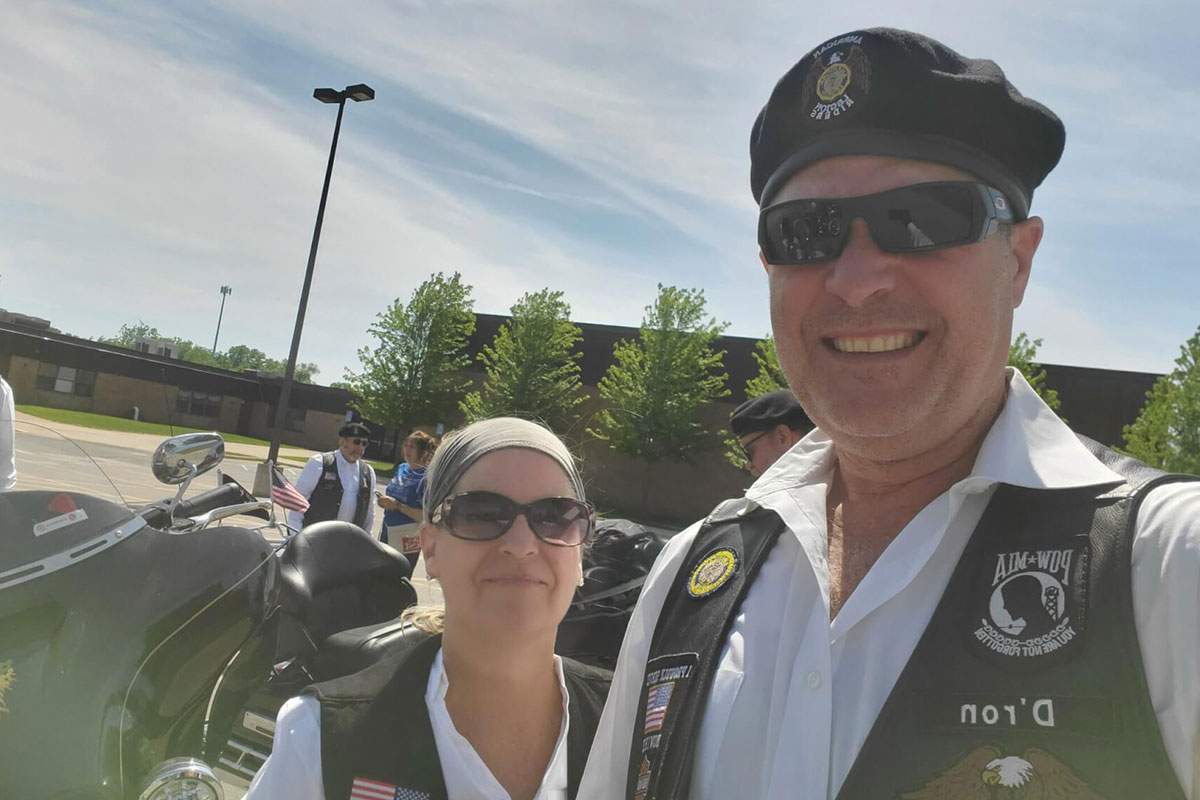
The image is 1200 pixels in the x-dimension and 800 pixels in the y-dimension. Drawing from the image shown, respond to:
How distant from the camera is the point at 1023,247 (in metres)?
1.42

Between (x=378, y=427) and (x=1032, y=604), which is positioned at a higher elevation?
(x=1032, y=604)

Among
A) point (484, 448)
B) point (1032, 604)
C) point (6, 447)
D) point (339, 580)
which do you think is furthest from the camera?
point (6, 447)

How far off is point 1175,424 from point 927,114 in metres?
22.2

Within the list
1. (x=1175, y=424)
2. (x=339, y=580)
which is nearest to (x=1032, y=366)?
(x=1175, y=424)

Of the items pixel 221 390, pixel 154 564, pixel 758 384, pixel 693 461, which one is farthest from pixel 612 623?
pixel 221 390

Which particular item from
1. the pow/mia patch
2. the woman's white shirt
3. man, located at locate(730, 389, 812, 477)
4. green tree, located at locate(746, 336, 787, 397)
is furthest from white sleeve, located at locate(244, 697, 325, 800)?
green tree, located at locate(746, 336, 787, 397)

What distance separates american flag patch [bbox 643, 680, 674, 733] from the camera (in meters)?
1.39

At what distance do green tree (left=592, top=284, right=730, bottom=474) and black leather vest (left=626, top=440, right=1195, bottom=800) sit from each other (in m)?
28.7

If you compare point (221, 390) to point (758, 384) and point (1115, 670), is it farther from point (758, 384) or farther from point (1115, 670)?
point (1115, 670)

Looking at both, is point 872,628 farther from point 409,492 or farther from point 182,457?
point 409,492

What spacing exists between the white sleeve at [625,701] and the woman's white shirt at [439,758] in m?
0.22

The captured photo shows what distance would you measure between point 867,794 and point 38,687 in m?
2.20

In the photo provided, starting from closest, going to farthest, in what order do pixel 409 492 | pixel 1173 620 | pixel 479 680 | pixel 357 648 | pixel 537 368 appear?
pixel 1173 620
pixel 479 680
pixel 357 648
pixel 409 492
pixel 537 368

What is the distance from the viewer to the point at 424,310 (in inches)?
1400
